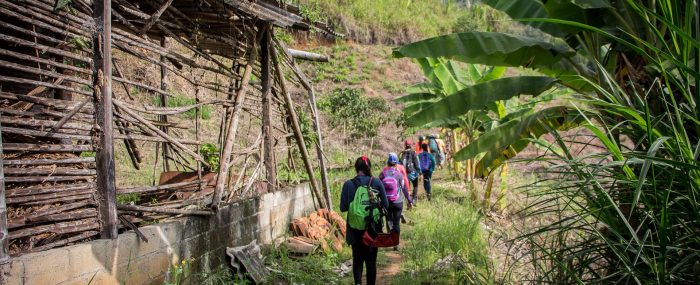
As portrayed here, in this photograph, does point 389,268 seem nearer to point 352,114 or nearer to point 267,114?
point 267,114

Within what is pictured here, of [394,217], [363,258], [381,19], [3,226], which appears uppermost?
[381,19]

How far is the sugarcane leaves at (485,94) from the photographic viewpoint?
5.22 m

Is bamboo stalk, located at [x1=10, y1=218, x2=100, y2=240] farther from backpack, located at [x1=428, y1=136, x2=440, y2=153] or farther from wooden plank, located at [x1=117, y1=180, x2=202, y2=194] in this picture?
backpack, located at [x1=428, y1=136, x2=440, y2=153]

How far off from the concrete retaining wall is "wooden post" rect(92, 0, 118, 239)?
0.21 m

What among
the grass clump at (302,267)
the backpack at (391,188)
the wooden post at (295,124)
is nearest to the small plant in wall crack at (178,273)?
the grass clump at (302,267)

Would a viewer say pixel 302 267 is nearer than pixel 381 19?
Yes

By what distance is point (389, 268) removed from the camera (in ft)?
23.7

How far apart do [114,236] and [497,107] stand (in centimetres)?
715

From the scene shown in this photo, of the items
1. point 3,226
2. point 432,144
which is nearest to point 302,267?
point 3,226

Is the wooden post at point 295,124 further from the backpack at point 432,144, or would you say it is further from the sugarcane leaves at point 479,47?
the backpack at point 432,144

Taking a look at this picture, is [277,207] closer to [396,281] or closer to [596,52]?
[396,281]

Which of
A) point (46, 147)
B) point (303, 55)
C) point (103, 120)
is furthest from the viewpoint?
point (303, 55)

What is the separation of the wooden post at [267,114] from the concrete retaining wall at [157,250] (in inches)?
13.1

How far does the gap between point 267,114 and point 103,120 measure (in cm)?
Answer: 332
